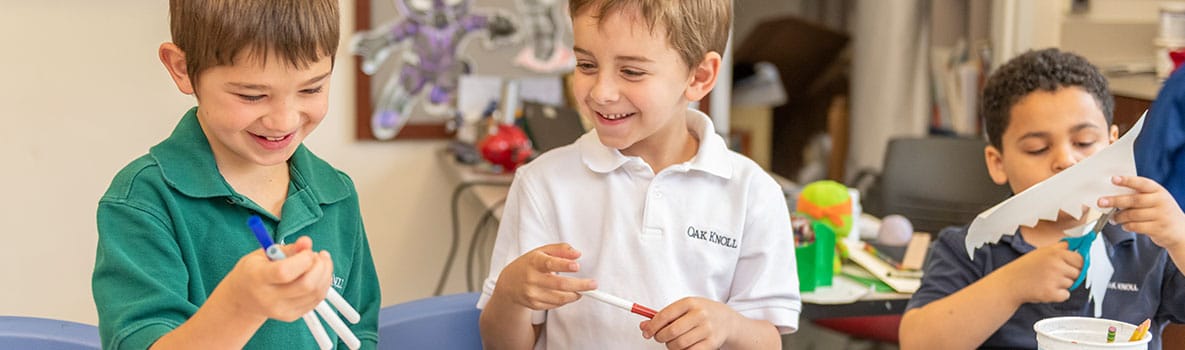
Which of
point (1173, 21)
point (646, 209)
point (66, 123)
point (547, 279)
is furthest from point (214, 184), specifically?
point (1173, 21)

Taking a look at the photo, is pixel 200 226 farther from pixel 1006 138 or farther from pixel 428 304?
pixel 1006 138

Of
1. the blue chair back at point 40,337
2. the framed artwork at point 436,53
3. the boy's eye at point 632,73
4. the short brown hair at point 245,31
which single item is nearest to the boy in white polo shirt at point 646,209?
the boy's eye at point 632,73

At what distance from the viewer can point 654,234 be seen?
132cm

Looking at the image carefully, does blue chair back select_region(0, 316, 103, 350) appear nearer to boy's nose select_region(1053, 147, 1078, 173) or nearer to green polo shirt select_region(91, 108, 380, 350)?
green polo shirt select_region(91, 108, 380, 350)

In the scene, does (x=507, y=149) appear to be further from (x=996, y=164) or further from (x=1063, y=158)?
(x=1063, y=158)

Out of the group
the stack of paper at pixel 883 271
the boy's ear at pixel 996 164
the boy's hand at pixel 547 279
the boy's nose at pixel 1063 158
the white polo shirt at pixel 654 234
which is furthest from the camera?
the stack of paper at pixel 883 271

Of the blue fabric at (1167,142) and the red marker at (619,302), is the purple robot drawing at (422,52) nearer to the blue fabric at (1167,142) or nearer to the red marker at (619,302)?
the red marker at (619,302)

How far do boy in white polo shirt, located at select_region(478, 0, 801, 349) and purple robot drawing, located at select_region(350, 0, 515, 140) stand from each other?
1606 millimetres

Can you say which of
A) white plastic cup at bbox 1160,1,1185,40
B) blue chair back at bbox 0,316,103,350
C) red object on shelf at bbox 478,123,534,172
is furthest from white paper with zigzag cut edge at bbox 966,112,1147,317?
white plastic cup at bbox 1160,1,1185,40

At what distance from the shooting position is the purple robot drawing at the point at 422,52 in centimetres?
291

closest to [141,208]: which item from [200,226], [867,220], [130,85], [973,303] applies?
[200,226]

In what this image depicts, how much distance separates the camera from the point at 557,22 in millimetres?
3055

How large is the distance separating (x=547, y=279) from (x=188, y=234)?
349 mm

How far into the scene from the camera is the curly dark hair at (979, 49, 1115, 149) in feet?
4.96
